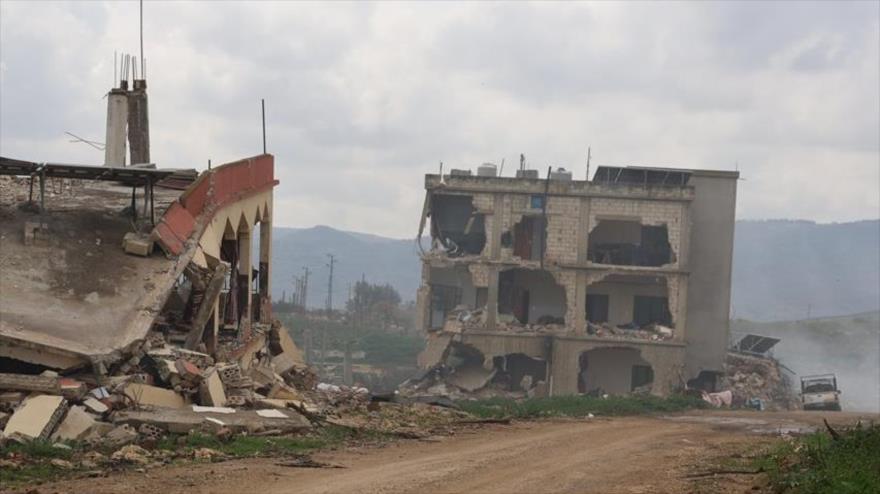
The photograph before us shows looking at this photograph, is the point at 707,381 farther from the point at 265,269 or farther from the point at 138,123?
the point at 138,123

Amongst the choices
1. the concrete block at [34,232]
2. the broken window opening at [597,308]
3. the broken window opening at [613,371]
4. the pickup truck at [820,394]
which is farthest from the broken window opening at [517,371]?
the concrete block at [34,232]

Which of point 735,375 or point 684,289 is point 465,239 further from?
point 735,375

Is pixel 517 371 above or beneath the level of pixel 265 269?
beneath

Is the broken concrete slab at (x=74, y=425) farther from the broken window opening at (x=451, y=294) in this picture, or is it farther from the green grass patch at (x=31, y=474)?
the broken window opening at (x=451, y=294)

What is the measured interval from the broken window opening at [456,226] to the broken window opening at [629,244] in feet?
14.8

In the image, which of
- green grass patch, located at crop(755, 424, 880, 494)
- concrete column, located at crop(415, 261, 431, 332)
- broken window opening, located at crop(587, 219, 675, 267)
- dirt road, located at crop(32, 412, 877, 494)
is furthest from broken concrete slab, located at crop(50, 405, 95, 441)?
broken window opening, located at crop(587, 219, 675, 267)

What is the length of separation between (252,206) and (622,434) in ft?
28.6

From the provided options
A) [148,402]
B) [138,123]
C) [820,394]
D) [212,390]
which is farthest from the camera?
[820,394]

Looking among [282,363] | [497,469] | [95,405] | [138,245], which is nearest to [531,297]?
[282,363]

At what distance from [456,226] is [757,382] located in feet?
44.8

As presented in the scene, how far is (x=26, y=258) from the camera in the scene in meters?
18.2

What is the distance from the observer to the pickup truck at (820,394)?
4541 centimetres

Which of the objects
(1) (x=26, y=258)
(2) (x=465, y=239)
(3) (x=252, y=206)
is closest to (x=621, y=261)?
(2) (x=465, y=239)

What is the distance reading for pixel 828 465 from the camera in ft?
40.9
